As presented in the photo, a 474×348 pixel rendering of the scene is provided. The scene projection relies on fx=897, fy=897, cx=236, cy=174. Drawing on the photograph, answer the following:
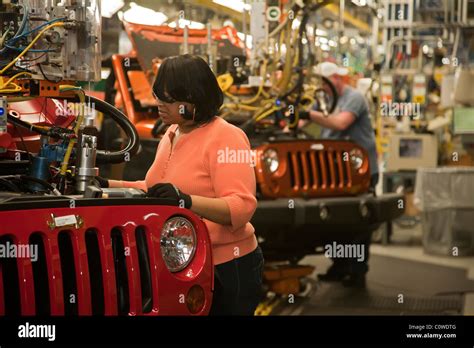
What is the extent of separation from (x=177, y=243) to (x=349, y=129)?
5051 mm

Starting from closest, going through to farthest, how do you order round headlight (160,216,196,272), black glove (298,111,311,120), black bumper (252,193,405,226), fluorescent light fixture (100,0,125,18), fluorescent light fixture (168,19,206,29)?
1. round headlight (160,216,196,272)
2. black bumper (252,193,405,226)
3. fluorescent light fixture (168,19,206,29)
4. fluorescent light fixture (100,0,125,18)
5. black glove (298,111,311,120)

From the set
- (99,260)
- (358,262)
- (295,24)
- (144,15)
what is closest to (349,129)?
(358,262)

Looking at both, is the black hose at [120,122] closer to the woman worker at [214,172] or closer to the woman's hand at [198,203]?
the woman worker at [214,172]

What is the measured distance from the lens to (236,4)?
22.4 ft

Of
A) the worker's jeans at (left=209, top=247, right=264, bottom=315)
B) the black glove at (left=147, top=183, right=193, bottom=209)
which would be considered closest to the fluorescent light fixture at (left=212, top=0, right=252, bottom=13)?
the worker's jeans at (left=209, top=247, right=264, bottom=315)

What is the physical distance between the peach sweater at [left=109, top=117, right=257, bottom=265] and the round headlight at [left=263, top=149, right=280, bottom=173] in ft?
9.22

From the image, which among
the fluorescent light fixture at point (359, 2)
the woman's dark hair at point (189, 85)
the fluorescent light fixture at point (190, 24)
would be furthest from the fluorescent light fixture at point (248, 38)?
the woman's dark hair at point (189, 85)

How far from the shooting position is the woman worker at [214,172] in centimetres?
324

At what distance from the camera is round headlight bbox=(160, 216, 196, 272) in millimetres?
2918

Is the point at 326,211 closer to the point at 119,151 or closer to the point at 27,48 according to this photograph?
the point at 119,151

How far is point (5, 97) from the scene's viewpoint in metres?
3.17

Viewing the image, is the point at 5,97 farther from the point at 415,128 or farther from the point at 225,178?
the point at 415,128

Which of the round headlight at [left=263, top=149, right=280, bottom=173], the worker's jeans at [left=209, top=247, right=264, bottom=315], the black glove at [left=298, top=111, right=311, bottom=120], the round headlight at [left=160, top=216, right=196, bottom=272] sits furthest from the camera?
the black glove at [left=298, top=111, right=311, bottom=120]

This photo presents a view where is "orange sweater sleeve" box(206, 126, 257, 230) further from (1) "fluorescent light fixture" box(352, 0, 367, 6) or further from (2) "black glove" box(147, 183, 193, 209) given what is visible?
(1) "fluorescent light fixture" box(352, 0, 367, 6)
